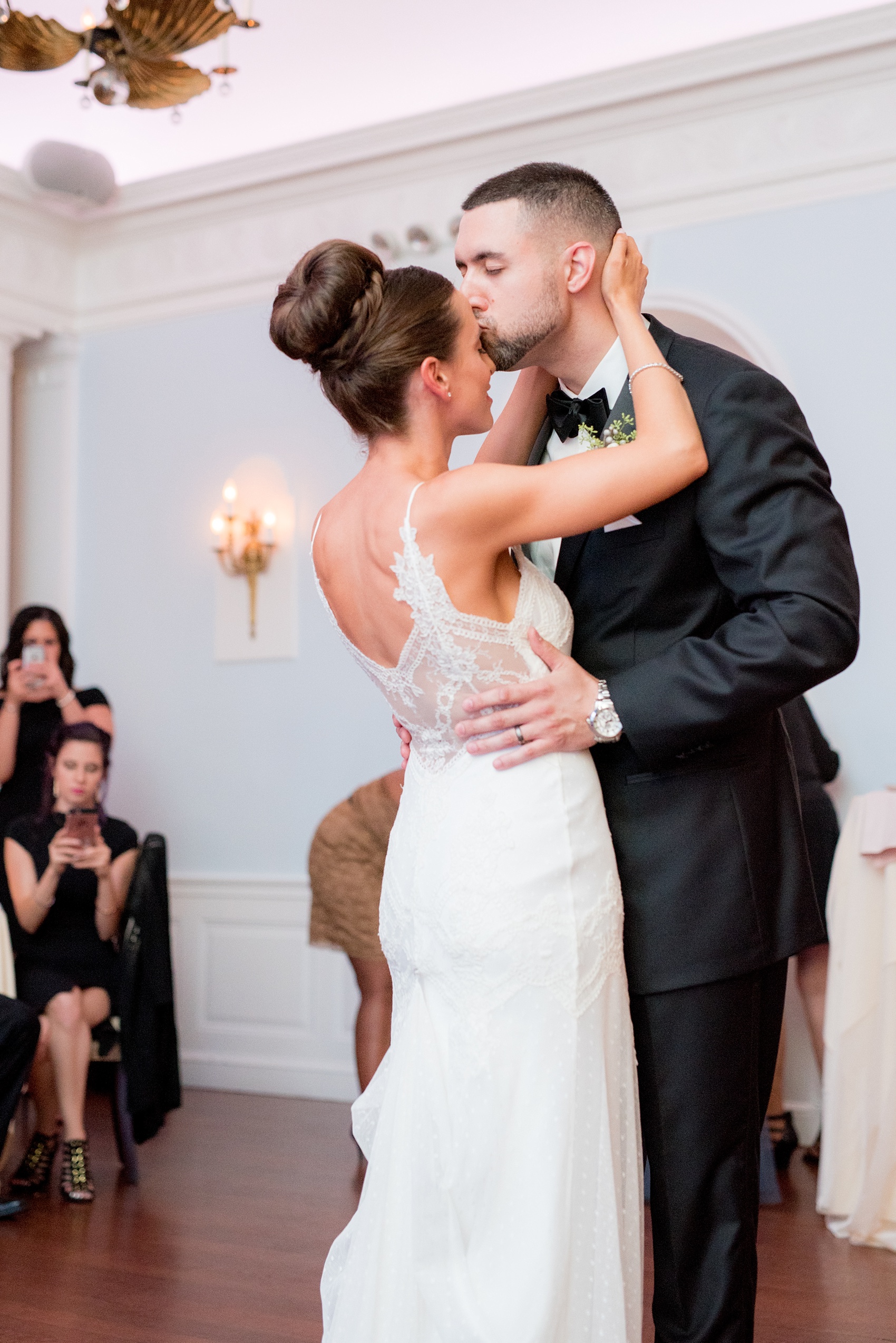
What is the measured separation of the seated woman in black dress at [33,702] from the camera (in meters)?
5.54

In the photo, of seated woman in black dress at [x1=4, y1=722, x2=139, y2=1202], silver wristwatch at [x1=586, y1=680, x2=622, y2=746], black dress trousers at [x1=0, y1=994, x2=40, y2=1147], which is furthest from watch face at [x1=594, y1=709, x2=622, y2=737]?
seated woman in black dress at [x1=4, y1=722, x2=139, y2=1202]

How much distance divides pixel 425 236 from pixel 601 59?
3.25 feet

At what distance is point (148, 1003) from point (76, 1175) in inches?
21.9

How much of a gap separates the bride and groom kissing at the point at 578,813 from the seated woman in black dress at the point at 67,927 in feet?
8.70

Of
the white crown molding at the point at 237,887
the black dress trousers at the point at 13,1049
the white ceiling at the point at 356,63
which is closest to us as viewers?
the black dress trousers at the point at 13,1049

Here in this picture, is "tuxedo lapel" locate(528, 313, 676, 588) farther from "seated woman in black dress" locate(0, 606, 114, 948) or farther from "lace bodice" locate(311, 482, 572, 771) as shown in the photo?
"seated woman in black dress" locate(0, 606, 114, 948)

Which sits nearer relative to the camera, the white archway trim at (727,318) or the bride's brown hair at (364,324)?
the bride's brown hair at (364,324)

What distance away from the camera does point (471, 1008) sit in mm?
1882

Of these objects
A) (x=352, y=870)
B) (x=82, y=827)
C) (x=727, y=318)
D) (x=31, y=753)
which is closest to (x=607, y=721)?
(x=82, y=827)

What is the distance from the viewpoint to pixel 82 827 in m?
4.44

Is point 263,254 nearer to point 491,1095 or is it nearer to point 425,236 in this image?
point 425,236

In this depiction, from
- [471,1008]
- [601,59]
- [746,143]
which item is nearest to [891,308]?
[746,143]

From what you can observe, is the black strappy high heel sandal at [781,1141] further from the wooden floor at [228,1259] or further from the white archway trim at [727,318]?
the white archway trim at [727,318]

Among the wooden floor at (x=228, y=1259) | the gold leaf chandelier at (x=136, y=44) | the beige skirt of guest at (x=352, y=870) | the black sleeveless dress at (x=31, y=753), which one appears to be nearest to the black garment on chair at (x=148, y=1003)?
the wooden floor at (x=228, y=1259)
